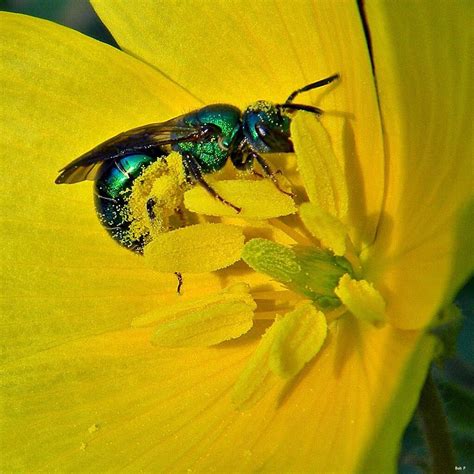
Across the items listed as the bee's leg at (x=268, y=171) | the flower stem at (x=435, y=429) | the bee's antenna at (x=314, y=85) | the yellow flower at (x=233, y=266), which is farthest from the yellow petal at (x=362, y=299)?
the bee's antenna at (x=314, y=85)

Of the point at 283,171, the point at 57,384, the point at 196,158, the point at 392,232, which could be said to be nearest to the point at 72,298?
the point at 57,384

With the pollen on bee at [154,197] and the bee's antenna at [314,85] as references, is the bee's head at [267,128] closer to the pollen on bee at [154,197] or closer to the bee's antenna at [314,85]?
the bee's antenna at [314,85]

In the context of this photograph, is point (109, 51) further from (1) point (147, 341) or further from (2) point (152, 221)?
(1) point (147, 341)

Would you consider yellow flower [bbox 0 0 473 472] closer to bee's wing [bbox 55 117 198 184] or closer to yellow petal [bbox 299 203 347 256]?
yellow petal [bbox 299 203 347 256]

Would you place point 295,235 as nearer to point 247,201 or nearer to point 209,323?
point 247,201

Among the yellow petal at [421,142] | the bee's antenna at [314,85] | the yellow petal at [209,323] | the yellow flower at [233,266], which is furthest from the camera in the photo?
the bee's antenna at [314,85]

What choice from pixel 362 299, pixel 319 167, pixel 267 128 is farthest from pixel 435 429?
pixel 267 128
